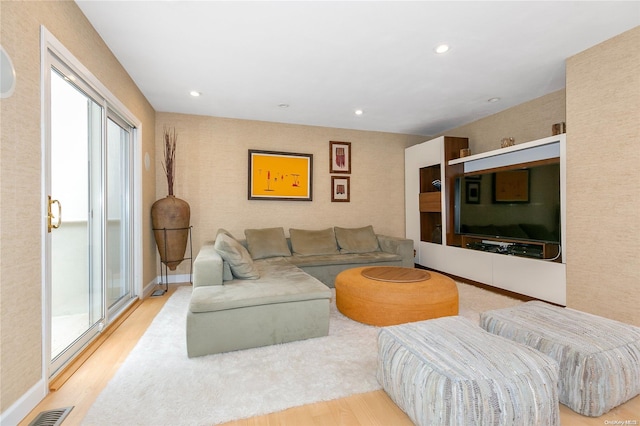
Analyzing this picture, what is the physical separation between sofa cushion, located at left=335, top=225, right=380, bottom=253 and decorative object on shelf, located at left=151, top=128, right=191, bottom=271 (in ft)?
7.50

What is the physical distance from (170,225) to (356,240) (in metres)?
2.71

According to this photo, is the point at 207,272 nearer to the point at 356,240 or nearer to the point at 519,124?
the point at 356,240

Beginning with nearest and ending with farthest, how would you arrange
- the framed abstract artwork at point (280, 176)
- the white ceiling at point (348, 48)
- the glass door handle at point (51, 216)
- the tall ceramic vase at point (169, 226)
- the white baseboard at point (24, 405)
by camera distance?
1. the white baseboard at point (24, 405)
2. the glass door handle at point (51, 216)
3. the white ceiling at point (348, 48)
4. the tall ceramic vase at point (169, 226)
5. the framed abstract artwork at point (280, 176)

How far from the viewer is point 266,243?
4125 mm

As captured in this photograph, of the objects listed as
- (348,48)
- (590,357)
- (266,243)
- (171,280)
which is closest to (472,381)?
(590,357)

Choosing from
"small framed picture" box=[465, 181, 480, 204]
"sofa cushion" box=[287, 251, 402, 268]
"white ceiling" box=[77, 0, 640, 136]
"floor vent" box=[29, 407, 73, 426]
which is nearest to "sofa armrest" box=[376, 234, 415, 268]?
"sofa cushion" box=[287, 251, 402, 268]

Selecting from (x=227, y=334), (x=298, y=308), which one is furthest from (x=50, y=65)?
(x=298, y=308)

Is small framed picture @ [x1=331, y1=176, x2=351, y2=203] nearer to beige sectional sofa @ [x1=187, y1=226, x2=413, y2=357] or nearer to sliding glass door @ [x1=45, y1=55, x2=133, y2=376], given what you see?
beige sectional sofa @ [x1=187, y1=226, x2=413, y2=357]

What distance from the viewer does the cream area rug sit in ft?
4.95

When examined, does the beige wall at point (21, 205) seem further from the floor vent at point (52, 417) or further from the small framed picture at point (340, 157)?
the small framed picture at point (340, 157)

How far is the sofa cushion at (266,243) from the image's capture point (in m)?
4.04

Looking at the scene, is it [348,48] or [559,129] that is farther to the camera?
[559,129]

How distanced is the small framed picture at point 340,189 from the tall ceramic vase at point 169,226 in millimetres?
2366

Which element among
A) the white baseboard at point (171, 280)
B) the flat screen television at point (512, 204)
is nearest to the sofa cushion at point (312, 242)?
the white baseboard at point (171, 280)
